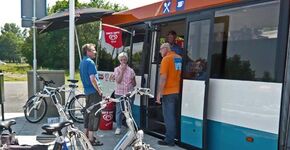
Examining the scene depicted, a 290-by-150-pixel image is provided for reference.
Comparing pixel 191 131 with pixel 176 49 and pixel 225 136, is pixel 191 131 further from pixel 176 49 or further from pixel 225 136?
pixel 176 49

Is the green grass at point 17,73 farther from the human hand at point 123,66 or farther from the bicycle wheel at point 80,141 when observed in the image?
the bicycle wheel at point 80,141

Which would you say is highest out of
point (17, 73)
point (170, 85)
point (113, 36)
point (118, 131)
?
point (113, 36)

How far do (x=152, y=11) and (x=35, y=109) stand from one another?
4.01 m

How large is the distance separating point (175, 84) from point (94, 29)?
29.9m

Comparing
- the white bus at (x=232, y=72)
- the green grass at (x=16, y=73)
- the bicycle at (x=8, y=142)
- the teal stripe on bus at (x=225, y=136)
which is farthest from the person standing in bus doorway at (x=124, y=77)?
the green grass at (x=16, y=73)

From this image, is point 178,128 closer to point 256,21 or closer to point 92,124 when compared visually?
point 92,124

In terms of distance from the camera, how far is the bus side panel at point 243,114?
4.43 meters

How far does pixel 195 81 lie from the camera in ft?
19.0

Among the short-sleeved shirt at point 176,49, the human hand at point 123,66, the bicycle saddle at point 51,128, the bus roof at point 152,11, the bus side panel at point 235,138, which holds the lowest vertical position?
the bus side panel at point 235,138

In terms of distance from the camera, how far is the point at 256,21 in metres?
4.79

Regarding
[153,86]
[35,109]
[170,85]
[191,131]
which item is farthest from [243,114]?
[35,109]

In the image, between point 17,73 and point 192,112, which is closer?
point 192,112

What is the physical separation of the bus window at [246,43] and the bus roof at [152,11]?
240mm

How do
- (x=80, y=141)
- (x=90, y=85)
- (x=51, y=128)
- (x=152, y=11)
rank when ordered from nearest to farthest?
1. (x=51, y=128)
2. (x=80, y=141)
3. (x=90, y=85)
4. (x=152, y=11)
